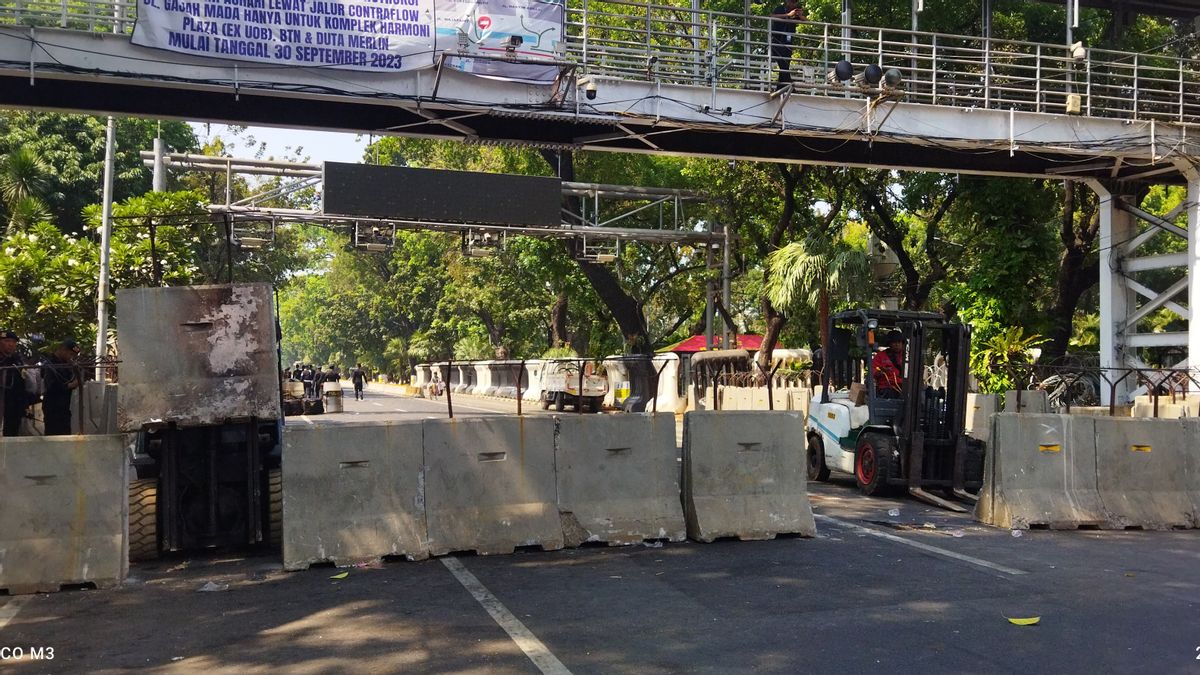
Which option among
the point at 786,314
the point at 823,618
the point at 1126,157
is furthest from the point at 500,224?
the point at 823,618

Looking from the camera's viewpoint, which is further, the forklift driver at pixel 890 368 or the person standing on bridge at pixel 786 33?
the person standing on bridge at pixel 786 33

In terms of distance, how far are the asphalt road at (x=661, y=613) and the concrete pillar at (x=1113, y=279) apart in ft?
50.6

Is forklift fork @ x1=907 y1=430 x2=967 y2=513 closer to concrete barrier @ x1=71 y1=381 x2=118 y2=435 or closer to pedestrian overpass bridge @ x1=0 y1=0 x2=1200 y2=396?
pedestrian overpass bridge @ x1=0 y1=0 x2=1200 y2=396

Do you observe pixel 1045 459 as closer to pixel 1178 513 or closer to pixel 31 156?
pixel 1178 513

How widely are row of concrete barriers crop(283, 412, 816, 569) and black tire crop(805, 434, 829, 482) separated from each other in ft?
17.7

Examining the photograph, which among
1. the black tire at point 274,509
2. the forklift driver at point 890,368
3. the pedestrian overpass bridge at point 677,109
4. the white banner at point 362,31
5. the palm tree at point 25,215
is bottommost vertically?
the black tire at point 274,509

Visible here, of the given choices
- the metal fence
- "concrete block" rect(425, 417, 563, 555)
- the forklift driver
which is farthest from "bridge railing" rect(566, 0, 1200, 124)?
"concrete block" rect(425, 417, 563, 555)

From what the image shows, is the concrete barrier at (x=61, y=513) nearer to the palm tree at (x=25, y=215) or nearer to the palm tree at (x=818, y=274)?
the palm tree at (x=818, y=274)

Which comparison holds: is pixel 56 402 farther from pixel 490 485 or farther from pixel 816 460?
pixel 816 460

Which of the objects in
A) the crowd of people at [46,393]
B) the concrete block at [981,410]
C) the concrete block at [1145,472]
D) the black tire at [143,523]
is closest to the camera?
the black tire at [143,523]

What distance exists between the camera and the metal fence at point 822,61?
1925 cm

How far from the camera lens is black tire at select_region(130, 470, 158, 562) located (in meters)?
9.27

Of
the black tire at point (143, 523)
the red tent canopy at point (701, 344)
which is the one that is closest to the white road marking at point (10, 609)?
the black tire at point (143, 523)

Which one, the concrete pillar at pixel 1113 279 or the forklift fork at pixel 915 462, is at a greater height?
the concrete pillar at pixel 1113 279
